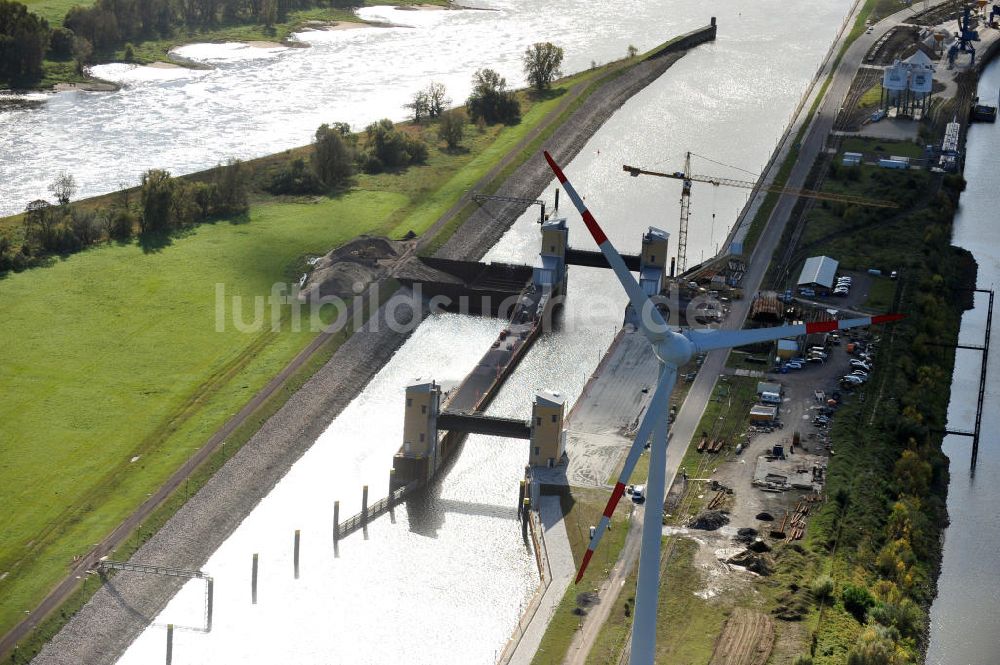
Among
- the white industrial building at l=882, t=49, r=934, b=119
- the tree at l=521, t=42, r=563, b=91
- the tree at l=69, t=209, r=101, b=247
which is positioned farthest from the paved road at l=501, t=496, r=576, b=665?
the tree at l=521, t=42, r=563, b=91

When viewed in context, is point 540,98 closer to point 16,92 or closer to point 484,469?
point 16,92

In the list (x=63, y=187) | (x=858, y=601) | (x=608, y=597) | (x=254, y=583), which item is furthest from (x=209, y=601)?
(x=63, y=187)

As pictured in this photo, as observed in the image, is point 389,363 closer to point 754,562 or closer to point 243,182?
point 754,562

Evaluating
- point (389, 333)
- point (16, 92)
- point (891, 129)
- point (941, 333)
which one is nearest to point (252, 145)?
point (16, 92)

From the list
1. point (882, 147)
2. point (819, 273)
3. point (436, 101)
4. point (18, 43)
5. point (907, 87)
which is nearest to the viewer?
point (819, 273)

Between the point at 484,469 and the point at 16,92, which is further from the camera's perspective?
the point at 16,92

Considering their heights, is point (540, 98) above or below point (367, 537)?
above

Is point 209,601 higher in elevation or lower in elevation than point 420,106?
lower

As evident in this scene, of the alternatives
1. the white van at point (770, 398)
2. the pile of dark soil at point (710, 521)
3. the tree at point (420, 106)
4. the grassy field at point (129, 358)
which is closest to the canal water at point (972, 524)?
the white van at point (770, 398)
